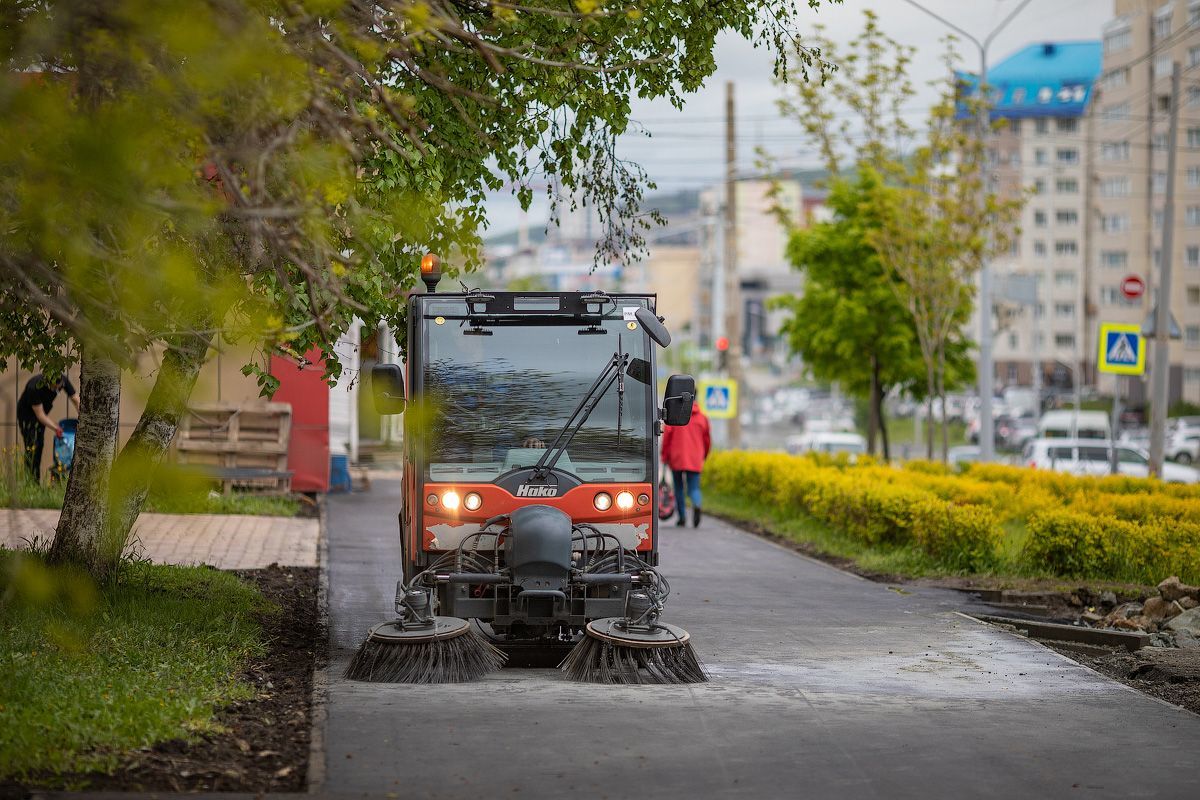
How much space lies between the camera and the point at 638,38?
10031mm

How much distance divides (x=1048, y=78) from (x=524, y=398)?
110396 millimetres

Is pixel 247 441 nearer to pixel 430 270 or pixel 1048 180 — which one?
pixel 430 270

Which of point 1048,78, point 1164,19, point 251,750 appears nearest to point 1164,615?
point 251,750

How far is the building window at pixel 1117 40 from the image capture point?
297 ft

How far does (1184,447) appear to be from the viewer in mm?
56281

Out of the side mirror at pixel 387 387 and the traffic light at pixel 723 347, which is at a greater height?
the traffic light at pixel 723 347

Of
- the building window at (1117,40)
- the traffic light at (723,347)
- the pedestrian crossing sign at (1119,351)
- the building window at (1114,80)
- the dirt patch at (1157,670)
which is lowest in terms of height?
the dirt patch at (1157,670)

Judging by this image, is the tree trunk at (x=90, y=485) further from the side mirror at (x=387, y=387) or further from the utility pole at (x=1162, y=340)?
the utility pole at (x=1162, y=340)

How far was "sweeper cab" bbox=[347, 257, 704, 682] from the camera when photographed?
9898mm

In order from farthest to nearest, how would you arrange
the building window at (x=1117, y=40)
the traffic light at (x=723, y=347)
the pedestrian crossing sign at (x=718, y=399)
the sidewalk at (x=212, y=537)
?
the building window at (x=1117, y=40) < the traffic light at (x=723, y=347) < the pedestrian crossing sign at (x=718, y=399) < the sidewalk at (x=212, y=537)

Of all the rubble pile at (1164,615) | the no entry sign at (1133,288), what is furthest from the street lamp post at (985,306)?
the rubble pile at (1164,615)

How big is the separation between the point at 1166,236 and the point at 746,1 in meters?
16.4

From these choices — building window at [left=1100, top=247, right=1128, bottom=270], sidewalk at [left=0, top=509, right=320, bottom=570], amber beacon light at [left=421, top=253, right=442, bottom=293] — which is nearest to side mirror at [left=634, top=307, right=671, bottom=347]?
amber beacon light at [left=421, top=253, right=442, bottom=293]

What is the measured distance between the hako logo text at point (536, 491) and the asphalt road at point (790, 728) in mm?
1196
